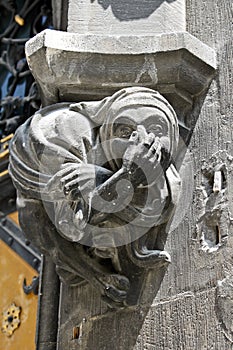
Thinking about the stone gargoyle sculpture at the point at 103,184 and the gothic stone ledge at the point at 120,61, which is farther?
the gothic stone ledge at the point at 120,61

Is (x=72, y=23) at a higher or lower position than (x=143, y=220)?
higher

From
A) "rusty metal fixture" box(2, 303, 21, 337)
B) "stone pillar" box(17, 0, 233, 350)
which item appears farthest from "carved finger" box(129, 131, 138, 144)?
"rusty metal fixture" box(2, 303, 21, 337)

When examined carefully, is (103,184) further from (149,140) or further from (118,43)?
(118,43)

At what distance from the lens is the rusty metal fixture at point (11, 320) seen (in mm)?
4203

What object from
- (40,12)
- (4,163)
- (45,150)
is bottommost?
(4,163)

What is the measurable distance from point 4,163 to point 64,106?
2.48 m

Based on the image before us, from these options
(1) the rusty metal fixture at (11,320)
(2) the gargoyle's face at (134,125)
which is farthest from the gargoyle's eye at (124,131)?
(1) the rusty metal fixture at (11,320)

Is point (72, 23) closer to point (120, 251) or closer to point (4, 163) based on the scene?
point (120, 251)

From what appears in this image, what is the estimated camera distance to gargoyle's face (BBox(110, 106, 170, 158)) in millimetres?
1988

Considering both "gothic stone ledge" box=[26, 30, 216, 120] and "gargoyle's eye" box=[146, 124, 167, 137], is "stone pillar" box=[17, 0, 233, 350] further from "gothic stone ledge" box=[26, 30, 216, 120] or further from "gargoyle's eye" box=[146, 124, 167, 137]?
"gargoyle's eye" box=[146, 124, 167, 137]

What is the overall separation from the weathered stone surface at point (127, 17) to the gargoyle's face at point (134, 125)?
1.15 ft

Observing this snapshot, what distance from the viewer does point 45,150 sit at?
2049 millimetres

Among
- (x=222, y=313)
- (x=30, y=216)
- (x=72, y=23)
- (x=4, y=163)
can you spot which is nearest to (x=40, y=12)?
(x=4, y=163)

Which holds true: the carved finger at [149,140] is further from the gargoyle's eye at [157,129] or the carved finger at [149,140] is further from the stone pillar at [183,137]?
the stone pillar at [183,137]
